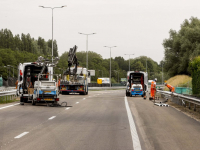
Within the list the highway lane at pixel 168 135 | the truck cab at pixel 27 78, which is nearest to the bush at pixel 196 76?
the truck cab at pixel 27 78

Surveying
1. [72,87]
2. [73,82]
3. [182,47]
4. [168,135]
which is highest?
[182,47]

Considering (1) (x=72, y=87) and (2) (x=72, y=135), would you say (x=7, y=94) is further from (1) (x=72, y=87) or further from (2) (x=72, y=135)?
(2) (x=72, y=135)

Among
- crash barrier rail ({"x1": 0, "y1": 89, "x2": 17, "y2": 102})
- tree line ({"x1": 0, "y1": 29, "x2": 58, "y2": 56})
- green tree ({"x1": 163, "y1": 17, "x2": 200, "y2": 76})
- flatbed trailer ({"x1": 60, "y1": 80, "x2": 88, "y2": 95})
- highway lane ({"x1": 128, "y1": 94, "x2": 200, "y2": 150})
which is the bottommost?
highway lane ({"x1": 128, "y1": 94, "x2": 200, "y2": 150})

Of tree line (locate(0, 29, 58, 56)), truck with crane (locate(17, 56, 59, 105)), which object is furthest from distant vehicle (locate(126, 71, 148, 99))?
tree line (locate(0, 29, 58, 56))

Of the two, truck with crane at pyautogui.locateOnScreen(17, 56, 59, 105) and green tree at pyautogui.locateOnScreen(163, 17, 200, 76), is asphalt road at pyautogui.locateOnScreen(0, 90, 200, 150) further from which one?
green tree at pyautogui.locateOnScreen(163, 17, 200, 76)

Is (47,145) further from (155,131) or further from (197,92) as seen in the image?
(197,92)

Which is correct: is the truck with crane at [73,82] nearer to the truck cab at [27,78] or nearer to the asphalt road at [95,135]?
the truck cab at [27,78]

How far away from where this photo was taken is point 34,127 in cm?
1295

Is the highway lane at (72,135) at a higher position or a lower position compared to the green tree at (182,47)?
lower

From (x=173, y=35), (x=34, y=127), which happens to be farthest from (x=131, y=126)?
(x=173, y=35)

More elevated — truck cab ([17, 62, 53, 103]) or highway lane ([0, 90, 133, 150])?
truck cab ([17, 62, 53, 103])

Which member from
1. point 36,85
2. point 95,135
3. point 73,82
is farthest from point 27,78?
point 95,135

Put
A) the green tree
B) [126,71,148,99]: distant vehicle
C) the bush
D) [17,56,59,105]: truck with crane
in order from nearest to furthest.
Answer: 1. [17,56,59,105]: truck with crane
2. the bush
3. [126,71,148,99]: distant vehicle
4. the green tree

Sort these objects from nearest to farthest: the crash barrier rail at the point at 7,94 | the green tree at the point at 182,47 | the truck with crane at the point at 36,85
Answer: the truck with crane at the point at 36,85 < the crash barrier rail at the point at 7,94 < the green tree at the point at 182,47
